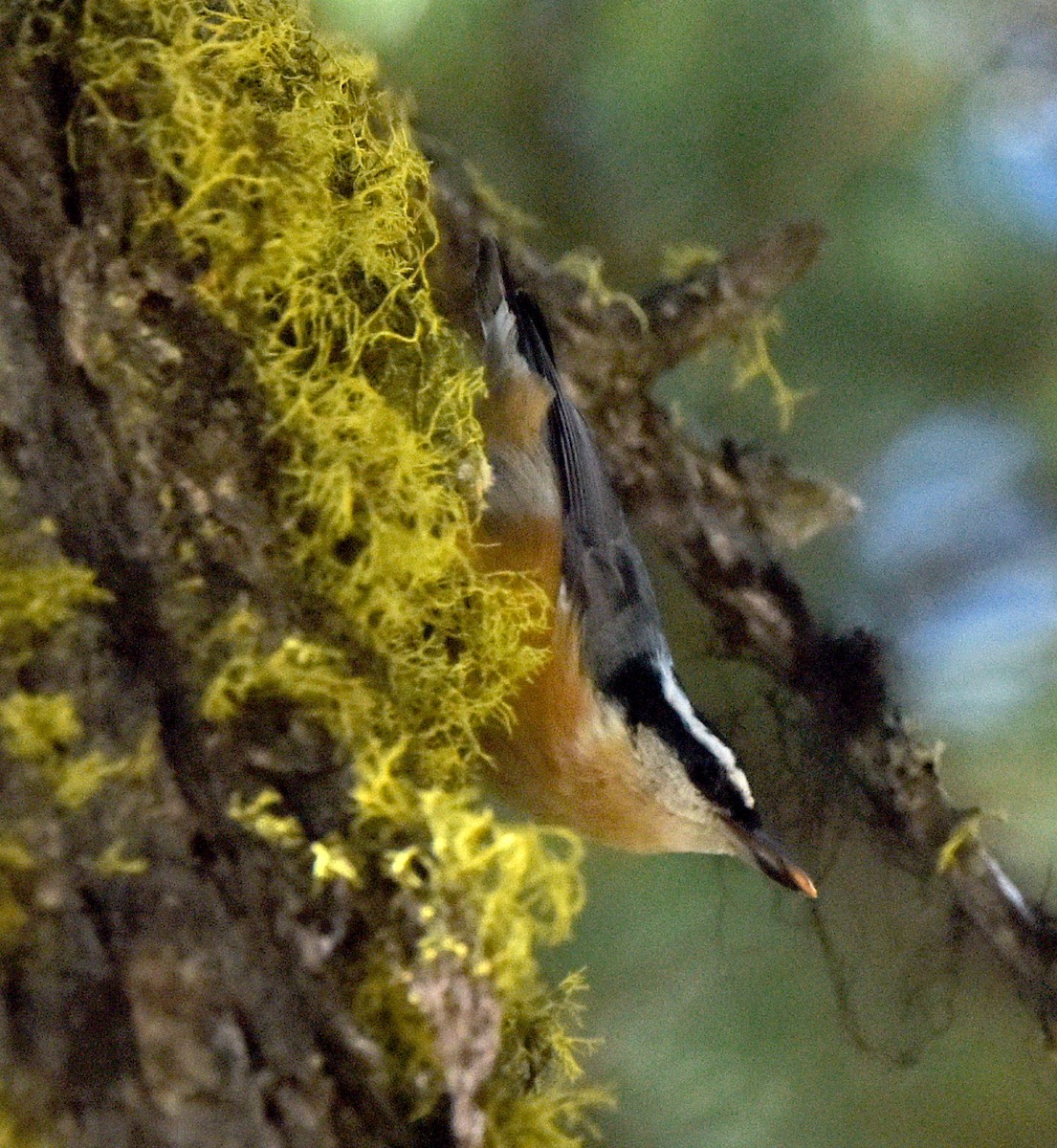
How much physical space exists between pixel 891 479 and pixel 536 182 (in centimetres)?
80

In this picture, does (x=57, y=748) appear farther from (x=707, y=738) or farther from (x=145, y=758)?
(x=707, y=738)

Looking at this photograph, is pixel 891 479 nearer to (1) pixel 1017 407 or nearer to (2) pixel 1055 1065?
(1) pixel 1017 407

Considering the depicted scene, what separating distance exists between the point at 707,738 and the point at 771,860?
0.16 meters

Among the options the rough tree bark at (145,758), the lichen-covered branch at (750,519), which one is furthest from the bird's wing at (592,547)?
the rough tree bark at (145,758)

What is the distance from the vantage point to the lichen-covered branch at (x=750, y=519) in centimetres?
176

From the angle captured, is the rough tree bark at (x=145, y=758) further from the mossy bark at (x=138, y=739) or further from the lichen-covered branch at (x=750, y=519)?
the lichen-covered branch at (x=750, y=519)

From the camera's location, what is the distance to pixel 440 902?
0.84m

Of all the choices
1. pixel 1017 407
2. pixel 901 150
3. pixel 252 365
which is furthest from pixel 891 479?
pixel 252 365

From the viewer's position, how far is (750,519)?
198 cm

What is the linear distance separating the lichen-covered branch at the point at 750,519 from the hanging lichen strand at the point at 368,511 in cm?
56

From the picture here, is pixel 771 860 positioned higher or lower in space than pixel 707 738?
lower

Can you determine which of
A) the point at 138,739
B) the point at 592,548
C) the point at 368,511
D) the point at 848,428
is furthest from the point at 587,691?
the point at 848,428

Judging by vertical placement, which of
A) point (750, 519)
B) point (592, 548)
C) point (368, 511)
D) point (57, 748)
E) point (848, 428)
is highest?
point (848, 428)

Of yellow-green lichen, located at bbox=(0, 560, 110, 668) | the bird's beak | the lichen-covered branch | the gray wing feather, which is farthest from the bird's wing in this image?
yellow-green lichen, located at bbox=(0, 560, 110, 668)
